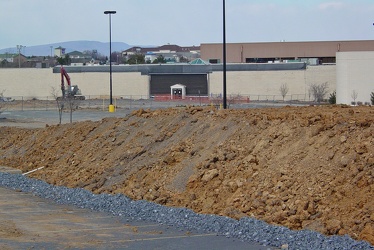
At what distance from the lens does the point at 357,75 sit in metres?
67.3

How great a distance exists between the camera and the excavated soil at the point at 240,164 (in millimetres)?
14875

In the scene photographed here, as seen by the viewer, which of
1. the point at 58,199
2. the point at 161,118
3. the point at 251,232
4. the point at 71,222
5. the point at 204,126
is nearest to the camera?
the point at 251,232

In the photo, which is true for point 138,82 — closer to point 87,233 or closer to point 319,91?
point 319,91

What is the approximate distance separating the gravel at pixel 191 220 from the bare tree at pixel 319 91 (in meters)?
62.9

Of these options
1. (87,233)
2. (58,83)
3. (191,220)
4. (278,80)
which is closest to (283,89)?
(278,80)

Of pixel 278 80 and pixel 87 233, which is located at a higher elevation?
pixel 278 80

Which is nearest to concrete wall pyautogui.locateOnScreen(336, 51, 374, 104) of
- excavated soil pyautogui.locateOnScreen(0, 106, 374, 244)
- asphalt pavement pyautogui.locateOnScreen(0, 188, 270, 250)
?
excavated soil pyautogui.locateOnScreen(0, 106, 374, 244)

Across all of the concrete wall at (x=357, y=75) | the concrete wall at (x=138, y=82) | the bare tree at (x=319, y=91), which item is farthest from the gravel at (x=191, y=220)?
the concrete wall at (x=138, y=82)

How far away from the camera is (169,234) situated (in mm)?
15266

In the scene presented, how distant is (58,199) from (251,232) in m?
Result: 7.81

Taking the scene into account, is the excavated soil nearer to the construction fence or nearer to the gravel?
the gravel

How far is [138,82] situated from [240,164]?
248 feet

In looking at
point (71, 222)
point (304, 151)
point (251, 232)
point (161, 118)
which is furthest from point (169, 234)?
point (161, 118)

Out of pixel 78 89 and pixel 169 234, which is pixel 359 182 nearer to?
pixel 169 234
